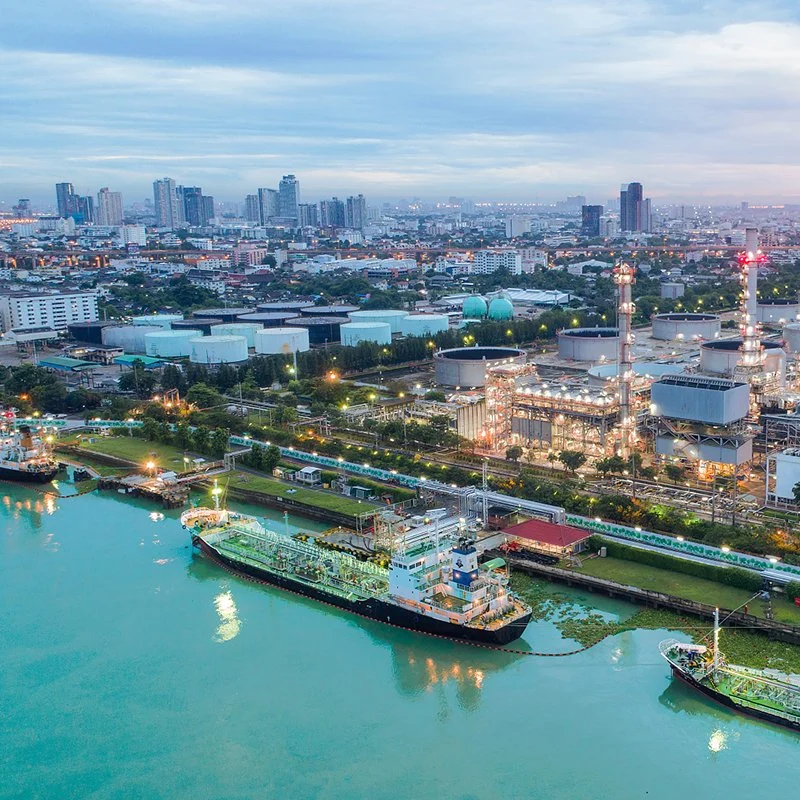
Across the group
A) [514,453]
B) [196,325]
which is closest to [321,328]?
[196,325]

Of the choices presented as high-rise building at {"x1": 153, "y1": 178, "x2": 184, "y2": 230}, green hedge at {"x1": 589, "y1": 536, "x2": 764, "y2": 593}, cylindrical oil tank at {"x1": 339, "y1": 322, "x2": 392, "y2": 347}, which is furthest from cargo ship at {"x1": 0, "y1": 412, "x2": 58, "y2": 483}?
high-rise building at {"x1": 153, "y1": 178, "x2": 184, "y2": 230}

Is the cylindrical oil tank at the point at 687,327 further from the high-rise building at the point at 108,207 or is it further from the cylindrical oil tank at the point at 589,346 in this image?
the high-rise building at the point at 108,207

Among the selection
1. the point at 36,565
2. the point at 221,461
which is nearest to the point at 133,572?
the point at 36,565

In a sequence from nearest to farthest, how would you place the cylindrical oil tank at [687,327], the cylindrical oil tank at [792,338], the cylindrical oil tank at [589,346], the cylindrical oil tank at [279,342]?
the cylindrical oil tank at [792,338]
the cylindrical oil tank at [589,346]
the cylindrical oil tank at [687,327]
the cylindrical oil tank at [279,342]

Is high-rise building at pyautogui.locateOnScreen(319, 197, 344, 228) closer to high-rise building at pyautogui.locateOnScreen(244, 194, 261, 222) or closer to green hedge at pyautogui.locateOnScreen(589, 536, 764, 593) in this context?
high-rise building at pyautogui.locateOnScreen(244, 194, 261, 222)

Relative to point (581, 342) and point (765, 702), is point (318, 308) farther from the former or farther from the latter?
point (765, 702)

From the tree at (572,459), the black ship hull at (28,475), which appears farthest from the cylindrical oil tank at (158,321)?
the tree at (572,459)

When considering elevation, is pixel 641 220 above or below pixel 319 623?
above
